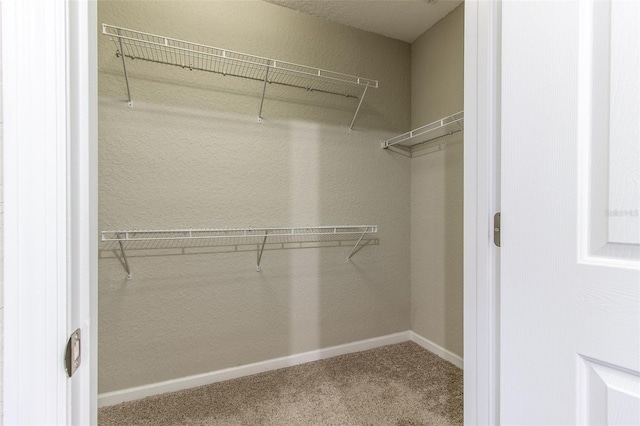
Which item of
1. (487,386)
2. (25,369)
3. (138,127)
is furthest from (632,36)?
(138,127)

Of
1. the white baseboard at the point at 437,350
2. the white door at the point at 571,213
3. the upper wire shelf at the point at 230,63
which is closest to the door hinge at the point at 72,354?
the white door at the point at 571,213

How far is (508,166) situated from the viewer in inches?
26.0

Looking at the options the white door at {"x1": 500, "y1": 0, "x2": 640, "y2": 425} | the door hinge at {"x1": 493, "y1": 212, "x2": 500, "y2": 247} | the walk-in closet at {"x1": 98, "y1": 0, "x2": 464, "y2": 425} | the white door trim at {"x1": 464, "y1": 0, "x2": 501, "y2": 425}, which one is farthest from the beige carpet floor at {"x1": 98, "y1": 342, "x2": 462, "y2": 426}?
the door hinge at {"x1": 493, "y1": 212, "x2": 500, "y2": 247}

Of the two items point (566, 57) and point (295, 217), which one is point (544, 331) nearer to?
point (566, 57)

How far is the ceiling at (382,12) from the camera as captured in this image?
1977 millimetres

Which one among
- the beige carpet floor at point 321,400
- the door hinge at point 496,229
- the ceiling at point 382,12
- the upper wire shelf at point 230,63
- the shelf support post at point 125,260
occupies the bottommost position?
the beige carpet floor at point 321,400

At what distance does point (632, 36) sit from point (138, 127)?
1.94 metres

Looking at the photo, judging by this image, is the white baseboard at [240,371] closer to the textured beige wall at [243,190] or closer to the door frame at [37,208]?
the textured beige wall at [243,190]

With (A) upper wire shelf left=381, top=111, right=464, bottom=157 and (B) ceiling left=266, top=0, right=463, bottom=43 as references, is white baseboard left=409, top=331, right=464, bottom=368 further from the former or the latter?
(B) ceiling left=266, top=0, right=463, bottom=43

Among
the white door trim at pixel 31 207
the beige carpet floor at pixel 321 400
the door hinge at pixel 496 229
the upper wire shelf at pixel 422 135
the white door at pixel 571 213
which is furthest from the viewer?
the upper wire shelf at pixel 422 135

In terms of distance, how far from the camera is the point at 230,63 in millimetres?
1866

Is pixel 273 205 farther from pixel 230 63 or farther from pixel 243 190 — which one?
pixel 230 63

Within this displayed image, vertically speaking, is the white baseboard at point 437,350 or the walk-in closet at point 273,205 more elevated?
the walk-in closet at point 273,205

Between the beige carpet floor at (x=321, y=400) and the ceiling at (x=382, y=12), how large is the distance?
2.36 m
